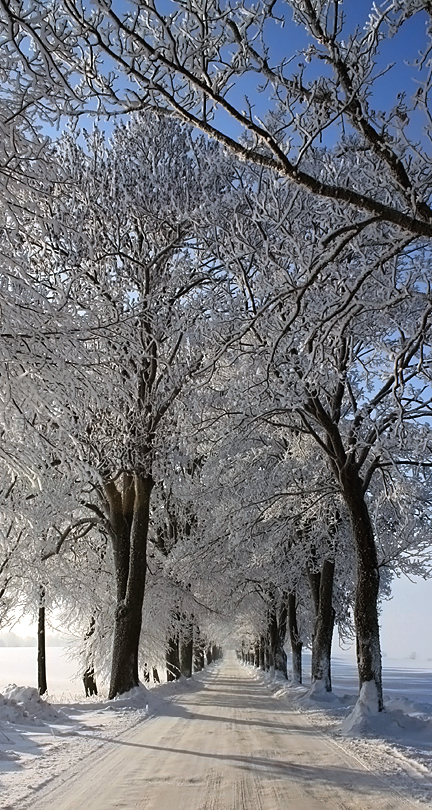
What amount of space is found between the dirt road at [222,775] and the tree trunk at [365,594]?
1.65 metres

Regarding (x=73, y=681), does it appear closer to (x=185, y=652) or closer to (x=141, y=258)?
(x=185, y=652)

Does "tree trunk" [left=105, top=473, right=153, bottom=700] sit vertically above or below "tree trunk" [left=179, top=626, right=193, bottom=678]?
above

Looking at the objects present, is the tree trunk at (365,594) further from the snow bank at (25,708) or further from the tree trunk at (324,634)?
the tree trunk at (324,634)

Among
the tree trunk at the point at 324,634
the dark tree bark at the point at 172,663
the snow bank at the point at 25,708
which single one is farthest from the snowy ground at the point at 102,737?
the dark tree bark at the point at 172,663

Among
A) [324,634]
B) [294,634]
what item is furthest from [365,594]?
[294,634]

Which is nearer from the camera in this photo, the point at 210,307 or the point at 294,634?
the point at 210,307

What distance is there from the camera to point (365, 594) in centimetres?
1220

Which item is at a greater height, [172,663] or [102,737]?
[102,737]

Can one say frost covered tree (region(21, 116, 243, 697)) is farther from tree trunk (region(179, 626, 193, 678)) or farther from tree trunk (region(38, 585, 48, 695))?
tree trunk (region(179, 626, 193, 678))

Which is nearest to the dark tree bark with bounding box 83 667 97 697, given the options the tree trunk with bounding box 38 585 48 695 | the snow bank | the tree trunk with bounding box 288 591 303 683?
the tree trunk with bounding box 38 585 48 695

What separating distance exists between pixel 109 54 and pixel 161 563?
20437 millimetres

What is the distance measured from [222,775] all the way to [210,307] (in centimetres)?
758

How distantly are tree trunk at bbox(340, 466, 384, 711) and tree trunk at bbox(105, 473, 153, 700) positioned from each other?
5.38 metres

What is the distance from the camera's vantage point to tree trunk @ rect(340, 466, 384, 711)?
11.7 metres
